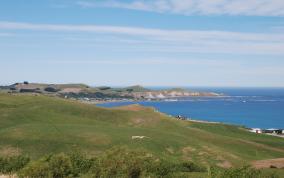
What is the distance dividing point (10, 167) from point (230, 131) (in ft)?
241

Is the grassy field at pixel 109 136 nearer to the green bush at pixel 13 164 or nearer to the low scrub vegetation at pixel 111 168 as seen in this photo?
the green bush at pixel 13 164

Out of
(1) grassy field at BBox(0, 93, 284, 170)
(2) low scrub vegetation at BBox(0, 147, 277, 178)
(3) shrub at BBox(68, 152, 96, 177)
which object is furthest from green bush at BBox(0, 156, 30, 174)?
(1) grassy field at BBox(0, 93, 284, 170)

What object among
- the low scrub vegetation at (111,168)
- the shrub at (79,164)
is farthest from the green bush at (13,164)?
the shrub at (79,164)

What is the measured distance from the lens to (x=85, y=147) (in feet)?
198

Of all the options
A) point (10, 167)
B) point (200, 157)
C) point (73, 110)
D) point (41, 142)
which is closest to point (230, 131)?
point (73, 110)

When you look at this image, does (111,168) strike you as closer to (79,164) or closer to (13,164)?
(79,164)

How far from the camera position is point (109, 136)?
216ft

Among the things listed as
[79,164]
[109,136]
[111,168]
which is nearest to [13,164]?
[79,164]

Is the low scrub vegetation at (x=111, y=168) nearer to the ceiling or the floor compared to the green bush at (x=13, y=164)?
nearer to the ceiling

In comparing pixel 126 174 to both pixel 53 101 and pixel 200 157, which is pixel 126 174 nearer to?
pixel 200 157

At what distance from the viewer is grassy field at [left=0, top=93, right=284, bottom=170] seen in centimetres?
5959

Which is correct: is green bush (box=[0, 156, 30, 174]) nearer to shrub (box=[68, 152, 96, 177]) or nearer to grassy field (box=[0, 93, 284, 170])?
shrub (box=[68, 152, 96, 177])

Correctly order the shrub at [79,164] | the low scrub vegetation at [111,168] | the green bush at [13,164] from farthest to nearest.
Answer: the green bush at [13,164]
the shrub at [79,164]
the low scrub vegetation at [111,168]

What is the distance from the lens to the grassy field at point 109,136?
59.6 metres
